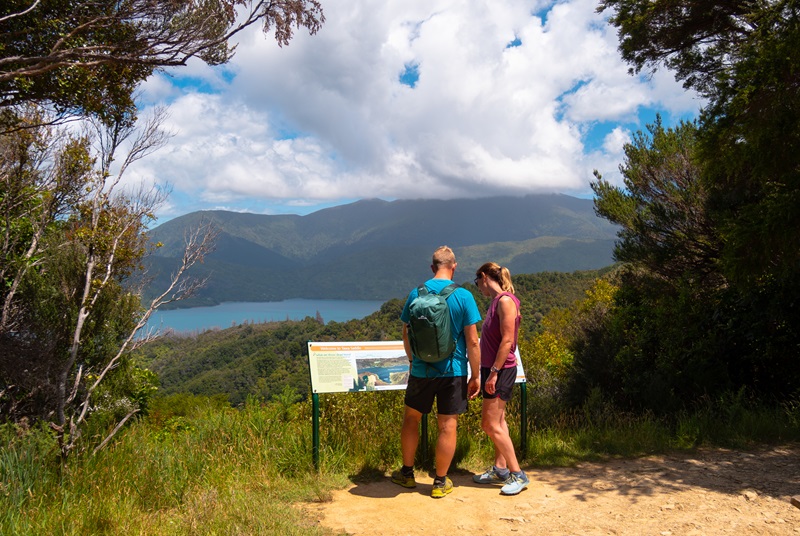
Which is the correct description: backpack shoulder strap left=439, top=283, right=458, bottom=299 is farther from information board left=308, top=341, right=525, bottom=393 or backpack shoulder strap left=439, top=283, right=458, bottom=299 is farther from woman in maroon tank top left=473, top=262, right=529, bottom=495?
information board left=308, top=341, right=525, bottom=393

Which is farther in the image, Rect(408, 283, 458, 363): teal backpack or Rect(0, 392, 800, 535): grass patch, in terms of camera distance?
Rect(408, 283, 458, 363): teal backpack

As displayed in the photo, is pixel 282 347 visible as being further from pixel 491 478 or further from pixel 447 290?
pixel 447 290

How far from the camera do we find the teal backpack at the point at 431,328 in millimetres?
3852

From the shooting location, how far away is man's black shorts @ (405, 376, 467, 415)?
13.1 feet

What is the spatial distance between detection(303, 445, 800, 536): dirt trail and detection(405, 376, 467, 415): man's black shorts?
2.13 ft

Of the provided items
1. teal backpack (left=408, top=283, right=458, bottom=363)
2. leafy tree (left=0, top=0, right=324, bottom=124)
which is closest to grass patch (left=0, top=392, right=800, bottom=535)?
teal backpack (left=408, top=283, right=458, bottom=363)

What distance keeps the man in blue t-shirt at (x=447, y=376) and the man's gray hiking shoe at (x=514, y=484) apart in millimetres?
399

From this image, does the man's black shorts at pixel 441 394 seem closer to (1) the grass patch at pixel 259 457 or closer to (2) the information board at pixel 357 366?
(2) the information board at pixel 357 366

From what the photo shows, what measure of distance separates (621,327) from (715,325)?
1830 mm

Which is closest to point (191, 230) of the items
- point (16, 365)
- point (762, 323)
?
point (16, 365)

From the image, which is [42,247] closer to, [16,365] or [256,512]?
[16,365]

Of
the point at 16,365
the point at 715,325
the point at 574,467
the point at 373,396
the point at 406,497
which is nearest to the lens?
the point at 406,497

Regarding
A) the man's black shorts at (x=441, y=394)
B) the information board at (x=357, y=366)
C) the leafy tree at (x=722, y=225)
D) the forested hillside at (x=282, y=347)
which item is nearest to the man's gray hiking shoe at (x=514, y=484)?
the man's black shorts at (x=441, y=394)

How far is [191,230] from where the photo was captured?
284 inches
